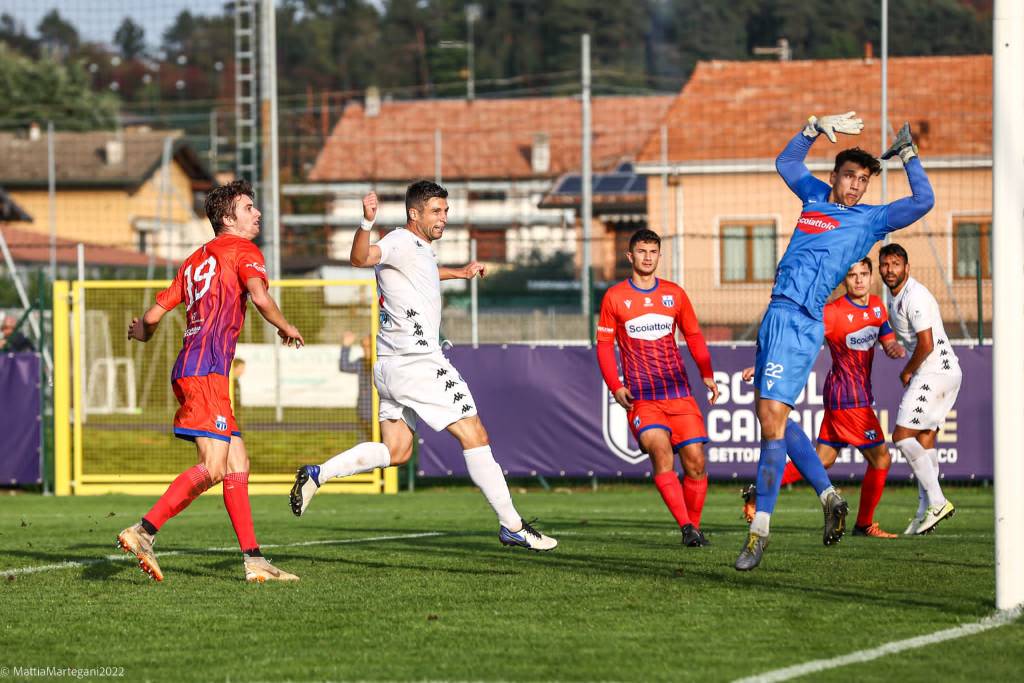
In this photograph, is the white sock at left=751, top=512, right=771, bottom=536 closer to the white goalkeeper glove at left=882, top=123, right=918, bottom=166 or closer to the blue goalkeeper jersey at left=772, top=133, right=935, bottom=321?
the blue goalkeeper jersey at left=772, top=133, right=935, bottom=321

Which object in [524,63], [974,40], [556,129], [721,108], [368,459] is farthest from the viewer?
[524,63]

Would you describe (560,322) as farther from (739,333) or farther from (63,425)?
(63,425)

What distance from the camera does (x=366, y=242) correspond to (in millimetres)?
7902

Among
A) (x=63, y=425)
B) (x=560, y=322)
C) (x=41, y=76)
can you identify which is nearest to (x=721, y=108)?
(x=560, y=322)

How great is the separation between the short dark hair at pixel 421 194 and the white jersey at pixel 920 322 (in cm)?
405

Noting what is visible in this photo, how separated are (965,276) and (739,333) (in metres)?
3.57

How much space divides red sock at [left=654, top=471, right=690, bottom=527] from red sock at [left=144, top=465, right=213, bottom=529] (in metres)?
3.20

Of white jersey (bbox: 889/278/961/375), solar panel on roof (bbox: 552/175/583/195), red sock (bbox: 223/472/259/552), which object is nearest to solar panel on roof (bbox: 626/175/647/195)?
solar panel on roof (bbox: 552/175/583/195)

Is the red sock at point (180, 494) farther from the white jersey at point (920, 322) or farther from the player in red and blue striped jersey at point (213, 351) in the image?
the white jersey at point (920, 322)

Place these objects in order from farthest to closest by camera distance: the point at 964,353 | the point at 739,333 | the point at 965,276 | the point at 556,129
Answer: the point at 556,129
the point at 739,333
the point at 965,276
the point at 964,353

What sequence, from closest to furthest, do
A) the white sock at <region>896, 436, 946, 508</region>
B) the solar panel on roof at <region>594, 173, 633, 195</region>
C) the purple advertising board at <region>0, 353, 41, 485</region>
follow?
1. the white sock at <region>896, 436, 946, 508</region>
2. the purple advertising board at <region>0, 353, 41, 485</region>
3. the solar panel on roof at <region>594, 173, 633, 195</region>

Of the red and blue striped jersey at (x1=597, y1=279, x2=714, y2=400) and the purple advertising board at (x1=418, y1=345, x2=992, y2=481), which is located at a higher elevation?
the red and blue striped jersey at (x1=597, y1=279, x2=714, y2=400)

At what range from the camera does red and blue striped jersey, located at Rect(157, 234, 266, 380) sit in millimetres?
7953

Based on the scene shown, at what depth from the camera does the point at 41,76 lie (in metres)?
73.8
